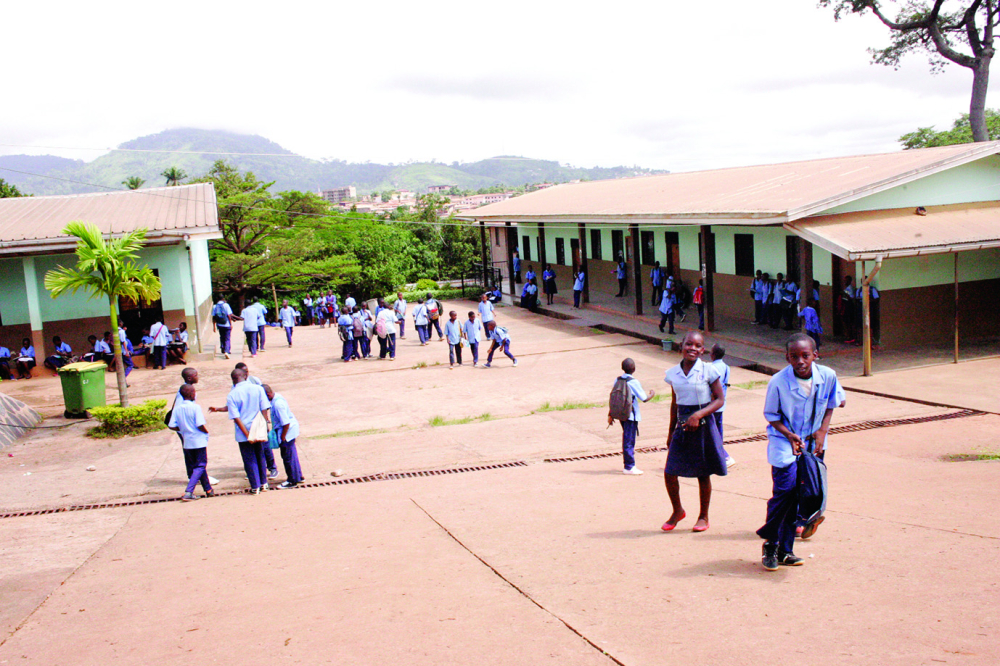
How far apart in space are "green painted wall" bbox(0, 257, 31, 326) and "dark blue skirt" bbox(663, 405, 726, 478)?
18.6m

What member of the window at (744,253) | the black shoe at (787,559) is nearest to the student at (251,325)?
the window at (744,253)

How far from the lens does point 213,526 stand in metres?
7.53

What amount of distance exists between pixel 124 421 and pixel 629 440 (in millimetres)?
8286

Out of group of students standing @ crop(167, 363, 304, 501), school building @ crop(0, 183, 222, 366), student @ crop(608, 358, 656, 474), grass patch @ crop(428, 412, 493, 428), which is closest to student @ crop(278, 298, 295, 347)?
school building @ crop(0, 183, 222, 366)

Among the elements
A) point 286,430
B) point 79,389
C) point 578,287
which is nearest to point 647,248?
point 578,287

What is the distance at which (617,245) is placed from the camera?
95.6 ft

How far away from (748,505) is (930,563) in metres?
2.20

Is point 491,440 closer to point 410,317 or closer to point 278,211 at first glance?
point 410,317

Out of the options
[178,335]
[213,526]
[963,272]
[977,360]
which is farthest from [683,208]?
[213,526]

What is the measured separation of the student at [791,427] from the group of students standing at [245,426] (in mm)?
5315

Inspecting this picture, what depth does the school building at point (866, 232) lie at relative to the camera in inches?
608

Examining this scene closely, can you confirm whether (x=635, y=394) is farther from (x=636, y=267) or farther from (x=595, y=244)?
(x=595, y=244)

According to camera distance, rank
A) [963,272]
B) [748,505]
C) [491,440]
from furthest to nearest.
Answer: [963,272] → [491,440] → [748,505]

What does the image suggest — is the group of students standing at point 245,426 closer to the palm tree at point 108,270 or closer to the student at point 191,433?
the student at point 191,433
